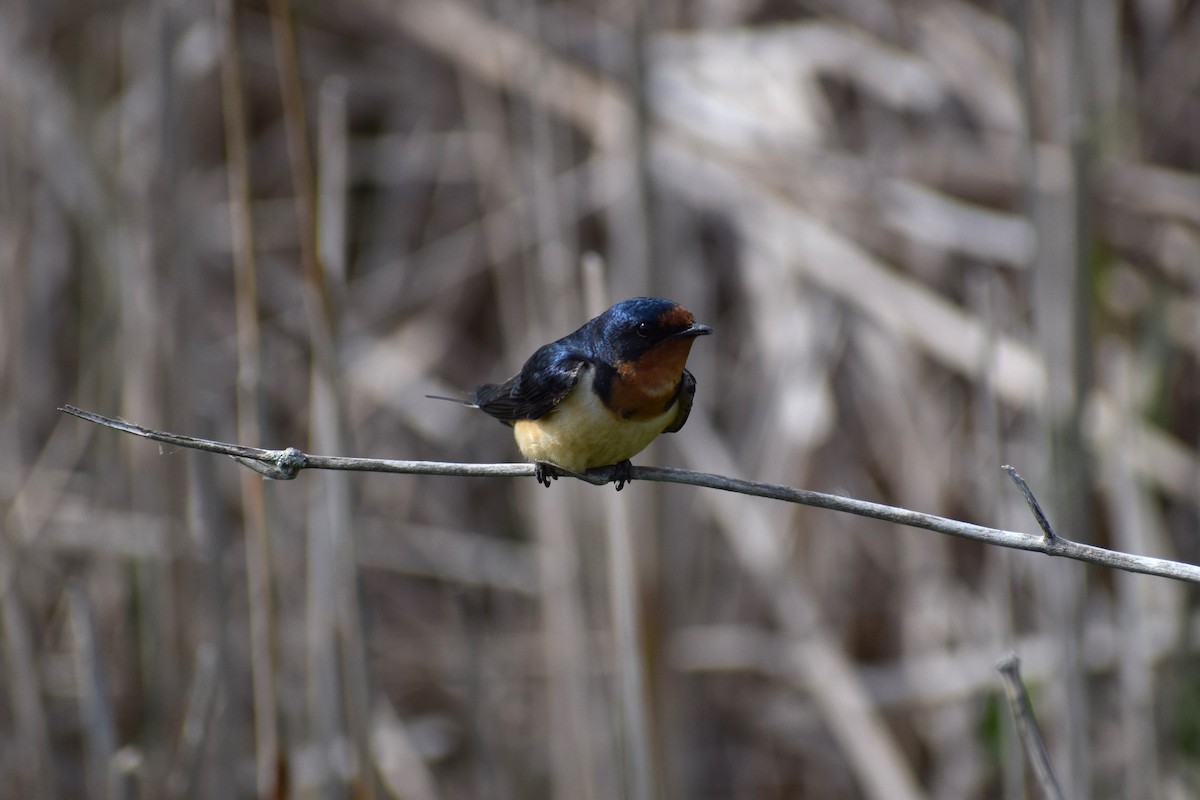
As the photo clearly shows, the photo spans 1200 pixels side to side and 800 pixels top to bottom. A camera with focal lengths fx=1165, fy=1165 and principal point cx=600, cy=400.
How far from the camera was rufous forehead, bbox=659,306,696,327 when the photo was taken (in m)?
1.38

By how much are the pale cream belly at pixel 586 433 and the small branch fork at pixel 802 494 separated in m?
0.21

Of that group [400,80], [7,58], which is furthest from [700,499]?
[7,58]

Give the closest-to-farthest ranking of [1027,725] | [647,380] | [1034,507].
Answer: [1034,507] < [1027,725] < [647,380]

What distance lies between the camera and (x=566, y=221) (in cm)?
264

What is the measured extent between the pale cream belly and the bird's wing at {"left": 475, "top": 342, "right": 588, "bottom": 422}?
1cm

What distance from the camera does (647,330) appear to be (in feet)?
4.57

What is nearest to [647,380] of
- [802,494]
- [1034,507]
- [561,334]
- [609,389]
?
[609,389]

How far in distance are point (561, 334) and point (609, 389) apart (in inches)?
39.5

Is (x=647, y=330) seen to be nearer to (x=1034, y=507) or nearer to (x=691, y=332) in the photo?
(x=691, y=332)

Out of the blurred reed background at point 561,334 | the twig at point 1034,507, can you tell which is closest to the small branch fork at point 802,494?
the twig at point 1034,507

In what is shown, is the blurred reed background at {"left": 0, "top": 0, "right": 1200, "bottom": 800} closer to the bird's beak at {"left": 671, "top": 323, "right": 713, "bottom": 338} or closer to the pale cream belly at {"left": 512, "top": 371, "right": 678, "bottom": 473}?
the pale cream belly at {"left": 512, "top": 371, "right": 678, "bottom": 473}

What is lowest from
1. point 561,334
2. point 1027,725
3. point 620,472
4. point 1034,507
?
point 1027,725

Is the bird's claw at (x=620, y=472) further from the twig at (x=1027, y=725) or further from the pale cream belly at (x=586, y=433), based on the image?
the twig at (x=1027, y=725)

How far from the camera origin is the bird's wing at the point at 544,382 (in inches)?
A: 58.9
